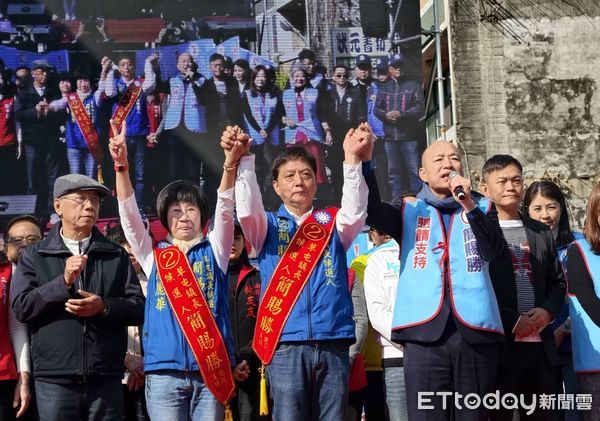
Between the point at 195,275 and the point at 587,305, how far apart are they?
1.96 meters

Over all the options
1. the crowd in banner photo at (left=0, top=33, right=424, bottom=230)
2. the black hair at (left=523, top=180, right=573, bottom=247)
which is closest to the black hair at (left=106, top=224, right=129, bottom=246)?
the black hair at (left=523, top=180, right=573, bottom=247)

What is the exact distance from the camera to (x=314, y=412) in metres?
4.00

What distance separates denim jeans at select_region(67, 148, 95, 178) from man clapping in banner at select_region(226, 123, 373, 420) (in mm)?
6429

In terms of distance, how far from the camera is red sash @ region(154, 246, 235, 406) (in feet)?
13.6

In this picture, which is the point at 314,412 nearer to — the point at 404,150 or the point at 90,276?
the point at 90,276

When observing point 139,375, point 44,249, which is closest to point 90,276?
point 44,249

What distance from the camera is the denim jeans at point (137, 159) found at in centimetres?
1044

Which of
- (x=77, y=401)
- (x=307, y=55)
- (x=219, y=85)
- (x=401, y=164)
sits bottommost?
(x=77, y=401)

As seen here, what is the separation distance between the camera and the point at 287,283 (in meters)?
4.12

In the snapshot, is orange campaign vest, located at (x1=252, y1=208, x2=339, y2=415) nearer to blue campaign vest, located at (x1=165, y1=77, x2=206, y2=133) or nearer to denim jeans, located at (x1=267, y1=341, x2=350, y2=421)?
denim jeans, located at (x1=267, y1=341, x2=350, y2=421)

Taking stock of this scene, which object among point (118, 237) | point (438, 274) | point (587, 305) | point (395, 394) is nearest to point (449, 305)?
point (438, 274)

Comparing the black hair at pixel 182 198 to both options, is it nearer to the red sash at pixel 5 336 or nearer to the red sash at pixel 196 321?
the red sash at pixel 196 321

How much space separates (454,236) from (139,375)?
6.85 ft

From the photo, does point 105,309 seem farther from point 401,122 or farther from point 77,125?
point 401,122
